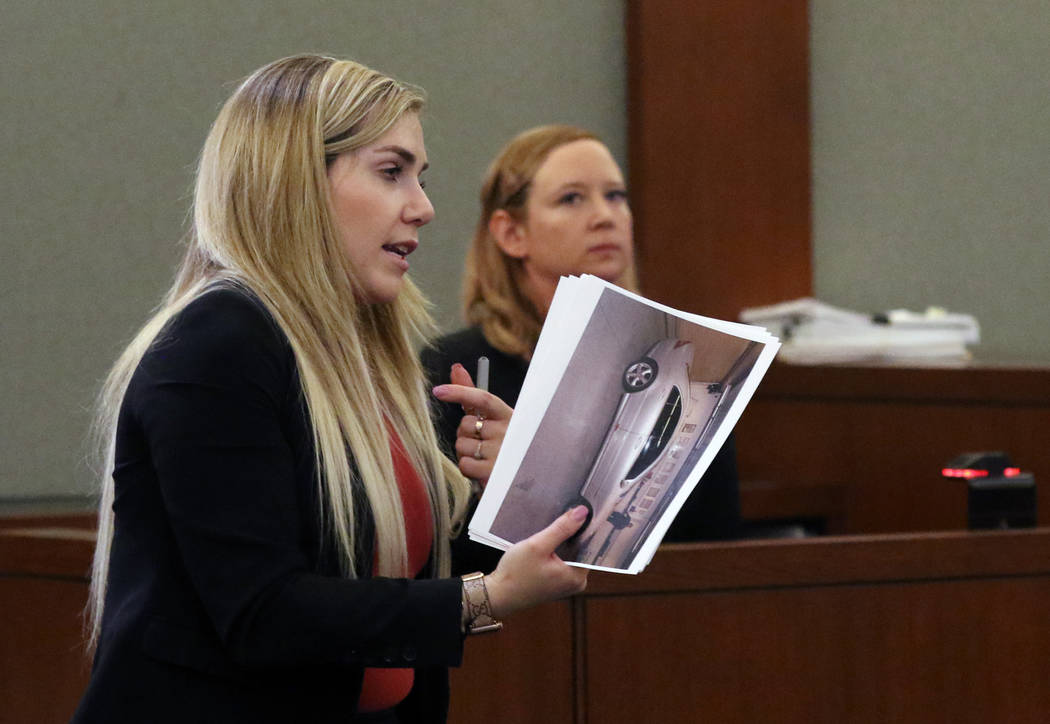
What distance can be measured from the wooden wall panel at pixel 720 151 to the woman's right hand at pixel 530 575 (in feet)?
9.33

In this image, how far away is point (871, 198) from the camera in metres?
4.38

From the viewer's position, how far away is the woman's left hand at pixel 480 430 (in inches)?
59.4

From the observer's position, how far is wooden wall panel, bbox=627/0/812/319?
408cm

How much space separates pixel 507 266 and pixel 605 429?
1494mm

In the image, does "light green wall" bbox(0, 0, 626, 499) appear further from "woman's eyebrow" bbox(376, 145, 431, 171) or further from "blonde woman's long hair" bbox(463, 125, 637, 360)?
"woman's eyebrow" bbox(376, 145, 431, 171)

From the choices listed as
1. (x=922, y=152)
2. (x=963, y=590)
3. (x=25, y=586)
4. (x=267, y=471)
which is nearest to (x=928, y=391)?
(x=963, y=590)

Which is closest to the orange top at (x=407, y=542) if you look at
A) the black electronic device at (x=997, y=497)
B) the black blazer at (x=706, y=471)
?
the black blazer at (x=706, y=471)

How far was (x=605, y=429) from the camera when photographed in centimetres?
134

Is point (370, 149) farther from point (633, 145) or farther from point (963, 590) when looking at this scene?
point (633, 145)

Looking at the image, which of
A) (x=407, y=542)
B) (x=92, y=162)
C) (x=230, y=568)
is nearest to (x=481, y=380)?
(x=407, y=542)

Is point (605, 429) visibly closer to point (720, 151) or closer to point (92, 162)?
point (92, 162)

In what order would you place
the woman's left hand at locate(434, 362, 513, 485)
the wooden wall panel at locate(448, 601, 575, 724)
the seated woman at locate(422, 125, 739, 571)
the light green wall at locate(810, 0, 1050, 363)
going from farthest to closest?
the light green wall at locate(810, 0, 1050, 363)
the seated woman at locate(422, 125, 739, 571)
the wooden wall panel at locate(448, 601, 575, 724)
the woman's left hand at locate(434, 362, 513, 485)

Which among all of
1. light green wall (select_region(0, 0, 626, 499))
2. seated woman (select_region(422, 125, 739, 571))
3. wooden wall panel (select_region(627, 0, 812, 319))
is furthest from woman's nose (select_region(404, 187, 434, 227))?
wooden wall panel (select_region(627, 0, 812, 319))

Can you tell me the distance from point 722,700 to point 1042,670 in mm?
590
